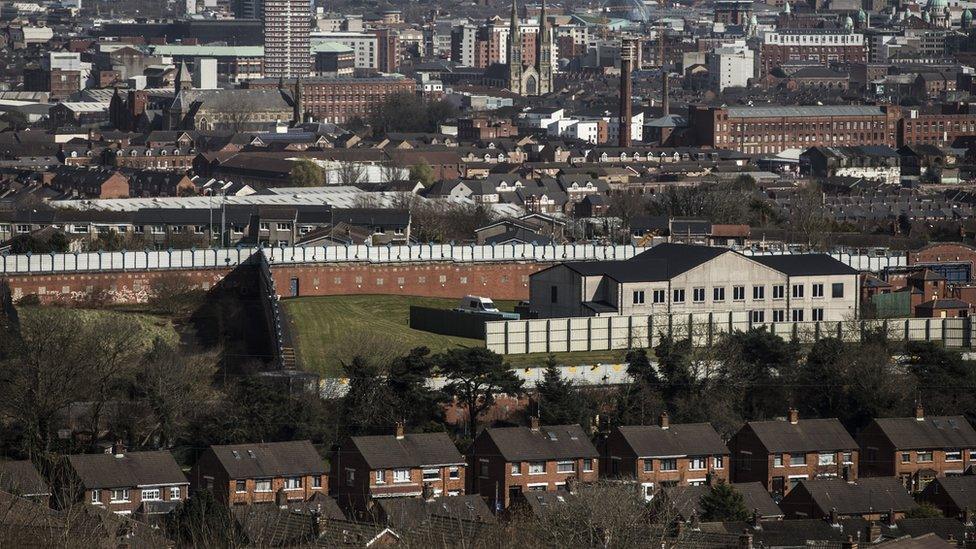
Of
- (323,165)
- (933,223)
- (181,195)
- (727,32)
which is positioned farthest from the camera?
(727,32)

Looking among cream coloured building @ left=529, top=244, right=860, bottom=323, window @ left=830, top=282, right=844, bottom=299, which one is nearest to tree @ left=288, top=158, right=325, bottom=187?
cream coloured building @ left=529, top=244, right=860, bottom=323

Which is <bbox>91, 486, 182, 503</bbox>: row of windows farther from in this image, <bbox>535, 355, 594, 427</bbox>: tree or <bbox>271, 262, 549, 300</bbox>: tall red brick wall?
<bbox>271, 262, 549, 300</bbox>: tall red brick wall

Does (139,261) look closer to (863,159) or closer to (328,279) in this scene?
(328,279)

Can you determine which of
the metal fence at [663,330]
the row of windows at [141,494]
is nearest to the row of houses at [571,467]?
the row of windows at [141,494]

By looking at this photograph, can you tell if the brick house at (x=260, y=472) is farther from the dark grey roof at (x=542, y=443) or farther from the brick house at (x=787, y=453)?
the brick house at (x=787, y=453)

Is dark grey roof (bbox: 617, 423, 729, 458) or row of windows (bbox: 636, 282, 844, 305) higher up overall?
dark grey roof (bbox: 617, 423, 729, 458)

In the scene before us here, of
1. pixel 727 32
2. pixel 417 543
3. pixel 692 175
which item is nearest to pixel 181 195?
pixel 692 175

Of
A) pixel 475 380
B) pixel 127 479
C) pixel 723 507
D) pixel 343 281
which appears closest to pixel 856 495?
pixel 723 507
